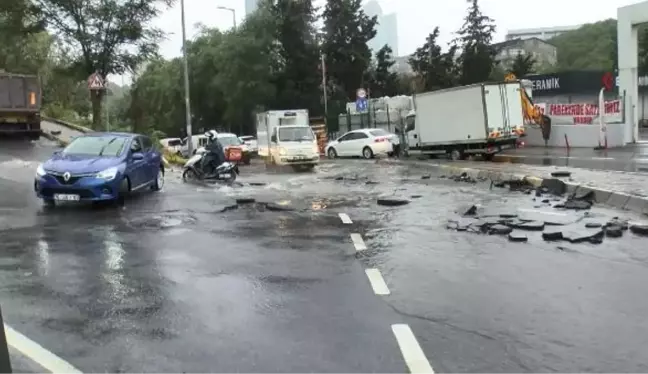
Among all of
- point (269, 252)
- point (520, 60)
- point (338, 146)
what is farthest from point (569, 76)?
point (269, 252)

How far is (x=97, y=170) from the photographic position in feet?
42.7

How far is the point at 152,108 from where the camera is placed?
65.9 meters

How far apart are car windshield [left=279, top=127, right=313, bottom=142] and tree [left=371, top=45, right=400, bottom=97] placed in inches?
1332

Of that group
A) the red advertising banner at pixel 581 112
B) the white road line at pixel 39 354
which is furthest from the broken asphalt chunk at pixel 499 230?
the red advertising banner at pixel 581 112

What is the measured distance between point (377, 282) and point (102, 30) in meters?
23.2

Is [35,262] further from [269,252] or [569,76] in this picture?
[569,76]

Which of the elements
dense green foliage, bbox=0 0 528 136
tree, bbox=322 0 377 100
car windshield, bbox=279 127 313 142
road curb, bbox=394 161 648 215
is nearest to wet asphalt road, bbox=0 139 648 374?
road curb, bbox=394 161 648 215

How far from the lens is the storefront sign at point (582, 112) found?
29.9 metres

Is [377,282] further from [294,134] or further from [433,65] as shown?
[433,65]

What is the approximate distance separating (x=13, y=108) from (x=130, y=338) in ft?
87.3

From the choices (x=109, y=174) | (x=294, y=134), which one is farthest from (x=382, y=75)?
(x=109, y=174)

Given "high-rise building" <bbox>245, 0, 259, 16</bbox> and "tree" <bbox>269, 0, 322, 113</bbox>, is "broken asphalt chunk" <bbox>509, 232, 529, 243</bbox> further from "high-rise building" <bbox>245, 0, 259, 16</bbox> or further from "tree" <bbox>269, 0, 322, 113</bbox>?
"high-rise building" <bbox>245, 0, 259, 16</bbox>

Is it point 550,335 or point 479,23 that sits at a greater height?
point 479,23

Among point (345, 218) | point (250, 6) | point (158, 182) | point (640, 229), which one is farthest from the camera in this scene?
point (250, 6)
